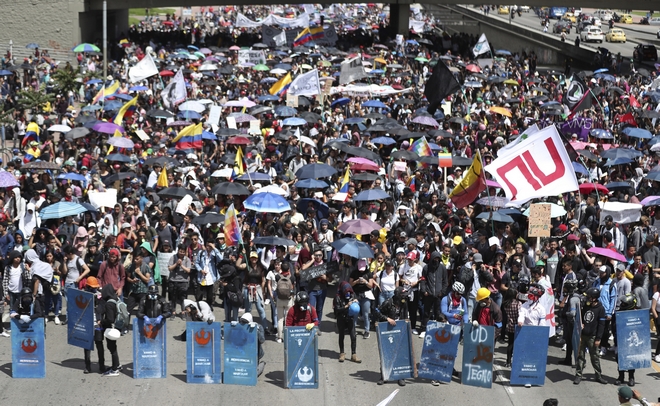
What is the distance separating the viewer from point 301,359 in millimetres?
12938

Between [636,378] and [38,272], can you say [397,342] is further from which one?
[38,272]

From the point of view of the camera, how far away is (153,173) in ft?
70.8

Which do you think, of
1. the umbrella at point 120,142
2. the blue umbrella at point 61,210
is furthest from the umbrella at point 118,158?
the blue umbrella at point 61,210

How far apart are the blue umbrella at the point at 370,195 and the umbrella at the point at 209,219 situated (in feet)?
9.08

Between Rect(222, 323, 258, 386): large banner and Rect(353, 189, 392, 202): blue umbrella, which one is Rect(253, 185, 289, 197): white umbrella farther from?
Rect(222, 323, 258, 386): large banner

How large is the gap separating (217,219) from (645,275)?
686 cm

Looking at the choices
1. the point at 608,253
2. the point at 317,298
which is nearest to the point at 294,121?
the point at 317,298

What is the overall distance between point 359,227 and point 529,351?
4317 mm

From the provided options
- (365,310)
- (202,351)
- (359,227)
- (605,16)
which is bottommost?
(605,16)

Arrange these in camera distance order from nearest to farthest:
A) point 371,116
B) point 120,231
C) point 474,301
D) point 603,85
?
point 474,301, point 120,231, point 371,116, point 603,85

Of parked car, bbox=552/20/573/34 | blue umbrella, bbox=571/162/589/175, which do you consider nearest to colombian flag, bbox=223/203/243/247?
blue umbrella, bbox=571/162/589/175

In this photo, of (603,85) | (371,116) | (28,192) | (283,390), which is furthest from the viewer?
(603,85)

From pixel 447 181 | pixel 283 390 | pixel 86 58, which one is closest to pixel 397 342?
pixel 283 390

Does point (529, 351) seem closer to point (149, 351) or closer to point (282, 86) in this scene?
point (149, 351)
